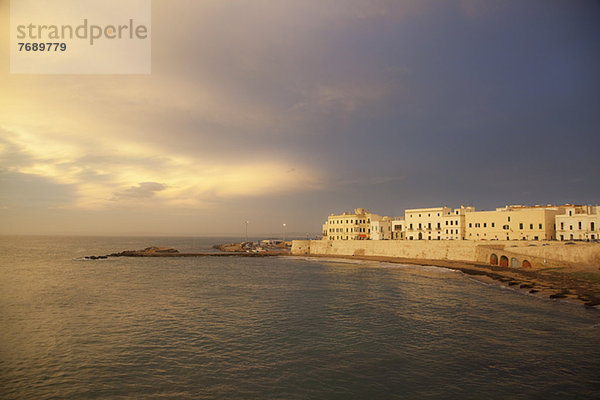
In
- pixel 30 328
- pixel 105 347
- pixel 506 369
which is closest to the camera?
pixel 506 369

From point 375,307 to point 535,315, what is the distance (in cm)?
1294

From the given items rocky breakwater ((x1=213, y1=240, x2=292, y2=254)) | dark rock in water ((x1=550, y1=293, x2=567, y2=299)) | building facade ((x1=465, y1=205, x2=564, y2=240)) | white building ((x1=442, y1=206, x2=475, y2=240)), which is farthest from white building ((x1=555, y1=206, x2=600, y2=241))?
rocky breakwater ((x1=213, y1=240, x2=292, y2=254))

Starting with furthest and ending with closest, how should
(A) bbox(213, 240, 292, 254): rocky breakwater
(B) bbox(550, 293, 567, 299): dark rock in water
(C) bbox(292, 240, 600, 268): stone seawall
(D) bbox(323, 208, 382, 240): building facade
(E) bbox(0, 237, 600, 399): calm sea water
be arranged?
(A) bbox(213, 240, 292, 254): rocky breakwater
(D) bbox(323, 208, 382, 240): building facade
(C) bbox(292, 240, 600, 268): stone seawall
(B) bbox(550, 293, 567, 299): dark rock in water
(E) bbox(0, 237, 600, 399): calm sea water

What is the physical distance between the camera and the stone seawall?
45.5 metres

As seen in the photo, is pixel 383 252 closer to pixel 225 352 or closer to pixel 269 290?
pixel 269 290

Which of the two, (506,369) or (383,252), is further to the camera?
(383,252)

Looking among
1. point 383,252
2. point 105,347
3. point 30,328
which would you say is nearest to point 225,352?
point 105,347

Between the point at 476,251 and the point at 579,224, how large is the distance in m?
19.6

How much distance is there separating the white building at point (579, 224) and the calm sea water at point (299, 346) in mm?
38674

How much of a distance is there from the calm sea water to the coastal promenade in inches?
235

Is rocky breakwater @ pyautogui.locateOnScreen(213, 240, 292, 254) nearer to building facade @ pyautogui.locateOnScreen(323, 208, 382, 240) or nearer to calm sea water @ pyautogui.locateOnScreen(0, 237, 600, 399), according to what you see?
building facade @ pyautogui.locateOnScreen(323, 208, 382, 240)

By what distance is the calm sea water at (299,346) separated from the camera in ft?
48.4

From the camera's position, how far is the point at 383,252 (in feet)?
268

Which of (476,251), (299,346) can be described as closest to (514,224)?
(476,251)
